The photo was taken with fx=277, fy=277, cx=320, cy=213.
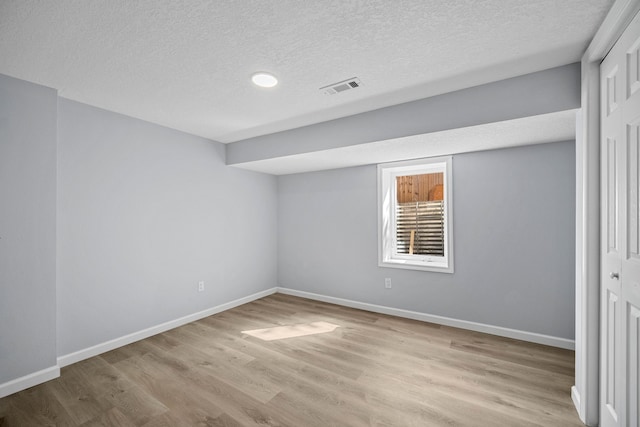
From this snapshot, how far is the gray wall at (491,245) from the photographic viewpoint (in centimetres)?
277

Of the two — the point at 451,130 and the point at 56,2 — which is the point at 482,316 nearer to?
the point at 451,130

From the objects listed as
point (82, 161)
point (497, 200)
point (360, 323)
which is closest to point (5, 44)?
point (82, 161)

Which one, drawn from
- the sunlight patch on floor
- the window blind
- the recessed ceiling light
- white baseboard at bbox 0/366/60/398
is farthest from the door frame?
white baseboard at bbox 0/366/60/398

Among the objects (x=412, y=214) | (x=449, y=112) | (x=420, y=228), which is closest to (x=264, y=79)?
(x=449, y=112)

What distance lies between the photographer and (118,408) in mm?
1925

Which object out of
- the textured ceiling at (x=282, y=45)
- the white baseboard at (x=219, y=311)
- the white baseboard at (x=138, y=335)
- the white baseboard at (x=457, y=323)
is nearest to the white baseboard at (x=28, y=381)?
the white baseboard at (x=219, y=311)

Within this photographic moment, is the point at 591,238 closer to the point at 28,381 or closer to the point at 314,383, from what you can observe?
the point at 314,383

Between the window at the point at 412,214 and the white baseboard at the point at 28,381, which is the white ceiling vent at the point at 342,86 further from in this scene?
the white baseboard at the point at 28,381

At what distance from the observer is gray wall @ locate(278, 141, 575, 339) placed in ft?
9.10

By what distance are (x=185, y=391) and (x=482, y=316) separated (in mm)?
3044

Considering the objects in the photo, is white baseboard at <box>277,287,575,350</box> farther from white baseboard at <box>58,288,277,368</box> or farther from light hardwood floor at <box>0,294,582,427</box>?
white baseboard at <box>58,288,277,368</box>

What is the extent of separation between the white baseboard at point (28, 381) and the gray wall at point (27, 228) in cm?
3

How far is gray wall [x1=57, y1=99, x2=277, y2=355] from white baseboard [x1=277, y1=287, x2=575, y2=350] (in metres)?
1.44

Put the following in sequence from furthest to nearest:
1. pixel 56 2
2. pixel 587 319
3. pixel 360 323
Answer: pixel 360 323, pixel 587 319, pixel 56 2
